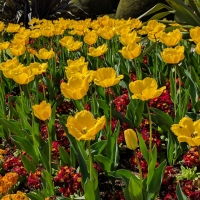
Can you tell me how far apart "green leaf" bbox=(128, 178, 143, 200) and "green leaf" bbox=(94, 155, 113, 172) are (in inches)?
16.2

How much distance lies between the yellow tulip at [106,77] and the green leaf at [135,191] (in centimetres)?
69

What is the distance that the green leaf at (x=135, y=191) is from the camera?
180cm

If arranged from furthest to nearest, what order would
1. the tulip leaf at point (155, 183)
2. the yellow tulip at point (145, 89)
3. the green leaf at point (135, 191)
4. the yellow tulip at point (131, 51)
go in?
the yellow tulip at point (131, 51)
the yellow tulip at point (145, 89)
the tulip leaf at point (155, 183)
the green leaf at point (135, 191)

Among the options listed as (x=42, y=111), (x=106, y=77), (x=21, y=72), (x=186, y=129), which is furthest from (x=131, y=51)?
(x=186, y=129)

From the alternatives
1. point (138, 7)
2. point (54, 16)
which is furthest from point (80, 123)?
point (54, 16)

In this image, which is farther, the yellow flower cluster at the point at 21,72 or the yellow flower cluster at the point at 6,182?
the yellow flower cluster at the point at 21,72

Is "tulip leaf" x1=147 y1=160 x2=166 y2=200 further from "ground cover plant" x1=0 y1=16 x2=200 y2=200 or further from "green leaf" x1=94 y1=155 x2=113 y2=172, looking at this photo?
"green leaf" x1=94 y1=155 x2=113 y2=172

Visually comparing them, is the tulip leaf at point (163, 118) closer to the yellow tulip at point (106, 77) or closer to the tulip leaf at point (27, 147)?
the yellow tulip at point (106, 77)

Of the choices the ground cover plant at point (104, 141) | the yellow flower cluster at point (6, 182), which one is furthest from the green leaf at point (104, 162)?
the yellow flower cluster at point (6, 182)

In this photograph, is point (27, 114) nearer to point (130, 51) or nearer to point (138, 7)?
point (130, 51)

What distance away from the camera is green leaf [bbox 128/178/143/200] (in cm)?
180

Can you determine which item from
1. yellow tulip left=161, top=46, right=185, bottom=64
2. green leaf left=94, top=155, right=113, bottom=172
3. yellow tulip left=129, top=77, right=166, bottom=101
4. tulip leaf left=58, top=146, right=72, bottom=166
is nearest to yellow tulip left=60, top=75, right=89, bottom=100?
yellow tulip left=129, top=77, right=166, bottom=101

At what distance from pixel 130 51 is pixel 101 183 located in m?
0.94

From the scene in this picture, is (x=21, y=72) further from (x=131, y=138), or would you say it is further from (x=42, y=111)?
(x=131, y=138)
